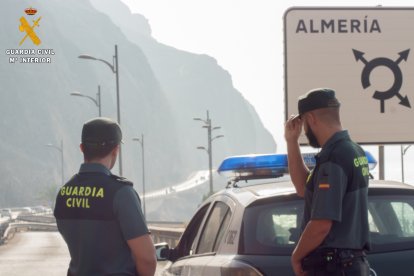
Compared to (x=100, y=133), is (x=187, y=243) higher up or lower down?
lower down

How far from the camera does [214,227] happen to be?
604 centimetres

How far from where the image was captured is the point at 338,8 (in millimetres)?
9969

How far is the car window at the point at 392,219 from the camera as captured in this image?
16.9 ft

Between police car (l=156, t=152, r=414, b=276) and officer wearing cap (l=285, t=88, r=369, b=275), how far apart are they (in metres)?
0.46

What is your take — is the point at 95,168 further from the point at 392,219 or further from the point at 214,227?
the point at 392,219

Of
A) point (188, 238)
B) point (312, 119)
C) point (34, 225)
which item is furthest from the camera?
point (34, 225)

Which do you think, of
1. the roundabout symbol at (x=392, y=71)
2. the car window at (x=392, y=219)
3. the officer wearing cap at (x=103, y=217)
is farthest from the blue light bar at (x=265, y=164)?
the roundabout symbol at (x=392, y=71)

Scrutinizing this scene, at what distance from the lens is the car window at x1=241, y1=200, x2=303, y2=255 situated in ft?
16.6

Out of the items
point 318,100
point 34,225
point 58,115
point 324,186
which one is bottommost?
point 34,225

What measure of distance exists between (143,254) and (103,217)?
278 mm

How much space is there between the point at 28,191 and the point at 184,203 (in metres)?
41.2

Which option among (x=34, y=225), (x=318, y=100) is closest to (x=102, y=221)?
(x=318, y=100)

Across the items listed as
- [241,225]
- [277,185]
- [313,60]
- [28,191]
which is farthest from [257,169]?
[28,191]

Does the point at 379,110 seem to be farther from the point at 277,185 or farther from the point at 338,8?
the point at 277,185
